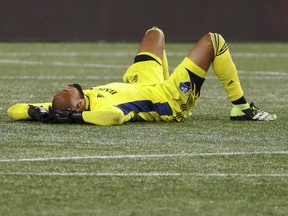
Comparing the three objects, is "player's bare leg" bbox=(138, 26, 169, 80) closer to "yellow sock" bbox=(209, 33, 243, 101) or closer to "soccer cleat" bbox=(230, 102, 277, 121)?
"yellow sock" bbox=(209, 33, 243, 101)

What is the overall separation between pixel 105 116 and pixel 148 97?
1.72ft

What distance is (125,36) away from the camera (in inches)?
917

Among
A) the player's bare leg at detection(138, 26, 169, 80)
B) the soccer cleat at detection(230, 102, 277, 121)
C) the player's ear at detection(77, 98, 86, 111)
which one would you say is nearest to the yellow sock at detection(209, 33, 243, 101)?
the soccer cleat at detection(230, 102, 277, 121)

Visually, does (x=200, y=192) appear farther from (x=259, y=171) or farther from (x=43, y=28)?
(x=43, y=28)

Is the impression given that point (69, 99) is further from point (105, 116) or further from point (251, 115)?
point (251, 115)

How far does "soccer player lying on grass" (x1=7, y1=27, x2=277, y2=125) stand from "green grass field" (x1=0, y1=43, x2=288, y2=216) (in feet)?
0.37

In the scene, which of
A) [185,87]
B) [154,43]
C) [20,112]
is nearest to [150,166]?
[185,87]

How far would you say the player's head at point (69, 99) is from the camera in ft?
29.6

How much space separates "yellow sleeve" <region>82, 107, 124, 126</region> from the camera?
353 inches

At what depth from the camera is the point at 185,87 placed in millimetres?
9422

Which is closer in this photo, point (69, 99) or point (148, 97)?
point (69, 99)

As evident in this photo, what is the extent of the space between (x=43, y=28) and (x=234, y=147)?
15210 mm

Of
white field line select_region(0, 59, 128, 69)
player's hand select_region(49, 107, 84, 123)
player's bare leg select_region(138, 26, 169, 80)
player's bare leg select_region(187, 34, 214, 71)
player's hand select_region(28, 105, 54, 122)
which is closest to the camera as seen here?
player's hand select_region(49, 107, 84, 123)

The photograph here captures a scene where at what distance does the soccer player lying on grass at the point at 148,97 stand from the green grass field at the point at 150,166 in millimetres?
112
